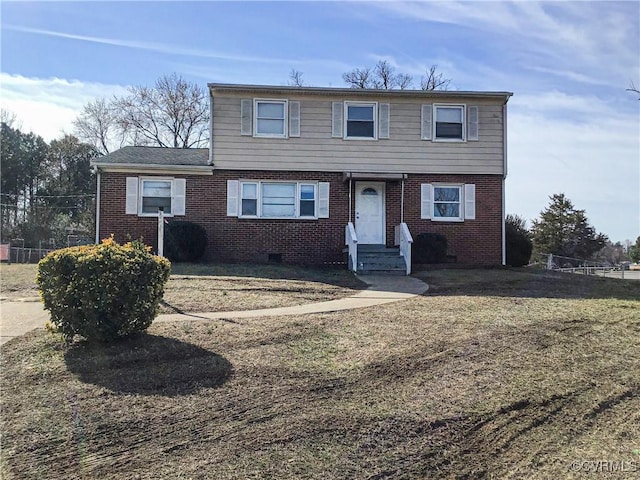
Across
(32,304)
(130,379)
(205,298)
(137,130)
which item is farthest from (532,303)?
(137,130)

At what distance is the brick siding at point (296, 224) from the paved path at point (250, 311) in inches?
199

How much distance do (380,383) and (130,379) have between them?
2398 millimetres

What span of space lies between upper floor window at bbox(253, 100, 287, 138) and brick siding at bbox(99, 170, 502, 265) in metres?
1.34

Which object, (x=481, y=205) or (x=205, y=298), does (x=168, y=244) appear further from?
(x=481, y=205)

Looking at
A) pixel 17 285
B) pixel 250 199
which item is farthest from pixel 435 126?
pixel 17 285

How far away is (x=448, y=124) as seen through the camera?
18.0 metres

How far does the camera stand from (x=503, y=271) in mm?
15375

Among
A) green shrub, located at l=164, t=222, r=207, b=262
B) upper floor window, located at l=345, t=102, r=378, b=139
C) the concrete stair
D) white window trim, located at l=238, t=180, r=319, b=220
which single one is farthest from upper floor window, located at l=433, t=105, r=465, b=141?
green shrub, located at l=164, t=222, r=207, b=262

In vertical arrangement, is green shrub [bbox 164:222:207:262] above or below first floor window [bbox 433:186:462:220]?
below

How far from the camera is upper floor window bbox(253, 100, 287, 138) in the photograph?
57.7ft

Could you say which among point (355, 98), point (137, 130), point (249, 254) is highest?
point (137, 130)

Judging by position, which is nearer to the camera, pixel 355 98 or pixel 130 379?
pixel 130 379

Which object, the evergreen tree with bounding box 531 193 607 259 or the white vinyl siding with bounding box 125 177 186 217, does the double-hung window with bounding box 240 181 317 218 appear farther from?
the evergreen tree with bounding box 531 193 607 259

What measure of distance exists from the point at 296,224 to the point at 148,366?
39.5 ft
